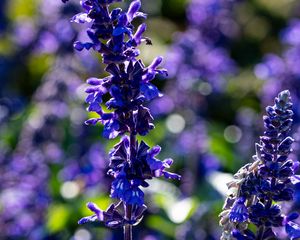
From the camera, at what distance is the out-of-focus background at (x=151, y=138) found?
20.5 ft

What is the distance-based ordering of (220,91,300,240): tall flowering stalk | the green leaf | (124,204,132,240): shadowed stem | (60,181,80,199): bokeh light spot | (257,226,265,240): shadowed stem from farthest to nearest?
1. (60,181,80,199): bokeh light spot
2. the green leaf
3. (124,204,132,240): shadowed stem
4. (257,226,265,240): shadowed stem
5. (220,91,300,240): tall flowering stalk

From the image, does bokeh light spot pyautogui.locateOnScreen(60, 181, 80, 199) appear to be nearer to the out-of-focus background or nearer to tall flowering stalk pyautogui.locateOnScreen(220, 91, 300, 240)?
the out-of-focus background

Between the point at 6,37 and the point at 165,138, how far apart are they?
4.50m

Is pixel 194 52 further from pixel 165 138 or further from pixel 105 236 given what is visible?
pixel 105 236

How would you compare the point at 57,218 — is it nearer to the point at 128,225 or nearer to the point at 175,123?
the point at 175,123

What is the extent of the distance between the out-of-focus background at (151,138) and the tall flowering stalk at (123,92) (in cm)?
236

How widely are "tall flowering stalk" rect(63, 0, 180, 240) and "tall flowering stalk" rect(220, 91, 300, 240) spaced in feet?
0.92

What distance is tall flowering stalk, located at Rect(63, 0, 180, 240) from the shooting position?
2.77 meters

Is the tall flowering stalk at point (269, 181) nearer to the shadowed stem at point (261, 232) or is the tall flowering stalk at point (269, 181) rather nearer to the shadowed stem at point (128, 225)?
the shadowed stem at point (261, 232)

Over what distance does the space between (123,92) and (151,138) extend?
5.09 metres

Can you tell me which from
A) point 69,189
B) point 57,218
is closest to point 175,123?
point 69,189

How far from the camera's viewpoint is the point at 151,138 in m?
7.89

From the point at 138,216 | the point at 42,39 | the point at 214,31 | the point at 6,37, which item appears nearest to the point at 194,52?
the point at 214,31

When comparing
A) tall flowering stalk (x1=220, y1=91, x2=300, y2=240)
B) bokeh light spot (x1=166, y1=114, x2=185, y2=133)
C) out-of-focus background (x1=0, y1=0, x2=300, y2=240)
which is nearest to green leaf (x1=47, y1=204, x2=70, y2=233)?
out-of-focus background (x1=0, y1=0, x2=300, y2=240)
